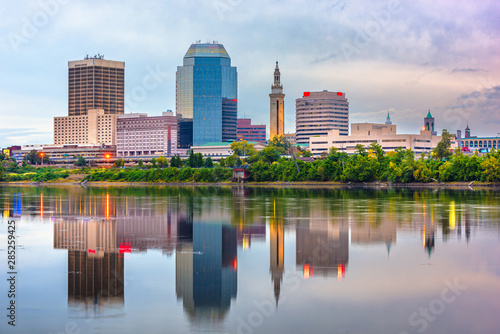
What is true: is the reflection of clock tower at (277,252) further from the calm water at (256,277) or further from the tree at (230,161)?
the tree at (230,161)

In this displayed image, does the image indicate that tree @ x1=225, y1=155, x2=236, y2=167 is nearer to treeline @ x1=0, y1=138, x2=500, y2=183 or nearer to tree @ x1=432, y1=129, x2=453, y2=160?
treeline @ x1=0, y1=138, x2=500, y2=183

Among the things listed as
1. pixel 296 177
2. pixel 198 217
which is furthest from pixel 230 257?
pixel 296 177

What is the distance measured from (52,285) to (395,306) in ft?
41.7

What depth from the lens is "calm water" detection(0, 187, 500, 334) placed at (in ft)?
61.2

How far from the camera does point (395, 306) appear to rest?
20281mm

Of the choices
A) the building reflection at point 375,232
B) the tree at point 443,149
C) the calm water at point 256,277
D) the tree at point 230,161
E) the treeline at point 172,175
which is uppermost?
the tree at point 443,149

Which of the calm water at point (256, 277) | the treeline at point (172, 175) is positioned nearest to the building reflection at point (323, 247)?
the calm water at point (256, 277)

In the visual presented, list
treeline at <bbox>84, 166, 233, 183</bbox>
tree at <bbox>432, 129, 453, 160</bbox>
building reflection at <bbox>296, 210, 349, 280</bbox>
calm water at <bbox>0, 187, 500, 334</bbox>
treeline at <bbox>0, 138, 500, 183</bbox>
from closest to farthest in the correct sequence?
1. calm water at <bbox>0, 187, 500, 334</bbox>
2. building reflection at <bbox>296, 210, 349, 280</bbox>
3. treeline at <bbox>0, 138, 500, 183</bbox>
4. treeline at <bbox>84, 166, 233, 183</bbox>
5. tree at <bbox>432, 129, 453, 160</bbox>

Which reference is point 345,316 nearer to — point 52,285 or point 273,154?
point 52,285

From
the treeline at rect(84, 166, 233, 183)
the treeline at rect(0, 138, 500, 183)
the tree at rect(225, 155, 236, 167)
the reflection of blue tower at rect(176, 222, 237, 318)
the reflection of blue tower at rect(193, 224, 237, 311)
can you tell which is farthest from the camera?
the tree at rect(225, 155, 236, 167)

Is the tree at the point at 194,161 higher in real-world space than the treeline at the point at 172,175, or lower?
higher

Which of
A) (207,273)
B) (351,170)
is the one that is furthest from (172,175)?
(207,273)

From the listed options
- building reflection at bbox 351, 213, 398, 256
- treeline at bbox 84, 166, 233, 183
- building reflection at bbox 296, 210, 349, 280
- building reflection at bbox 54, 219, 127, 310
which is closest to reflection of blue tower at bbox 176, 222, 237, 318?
building reflection at bbox 54, 219, 127, 310

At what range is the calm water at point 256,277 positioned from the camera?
18.6 metres
